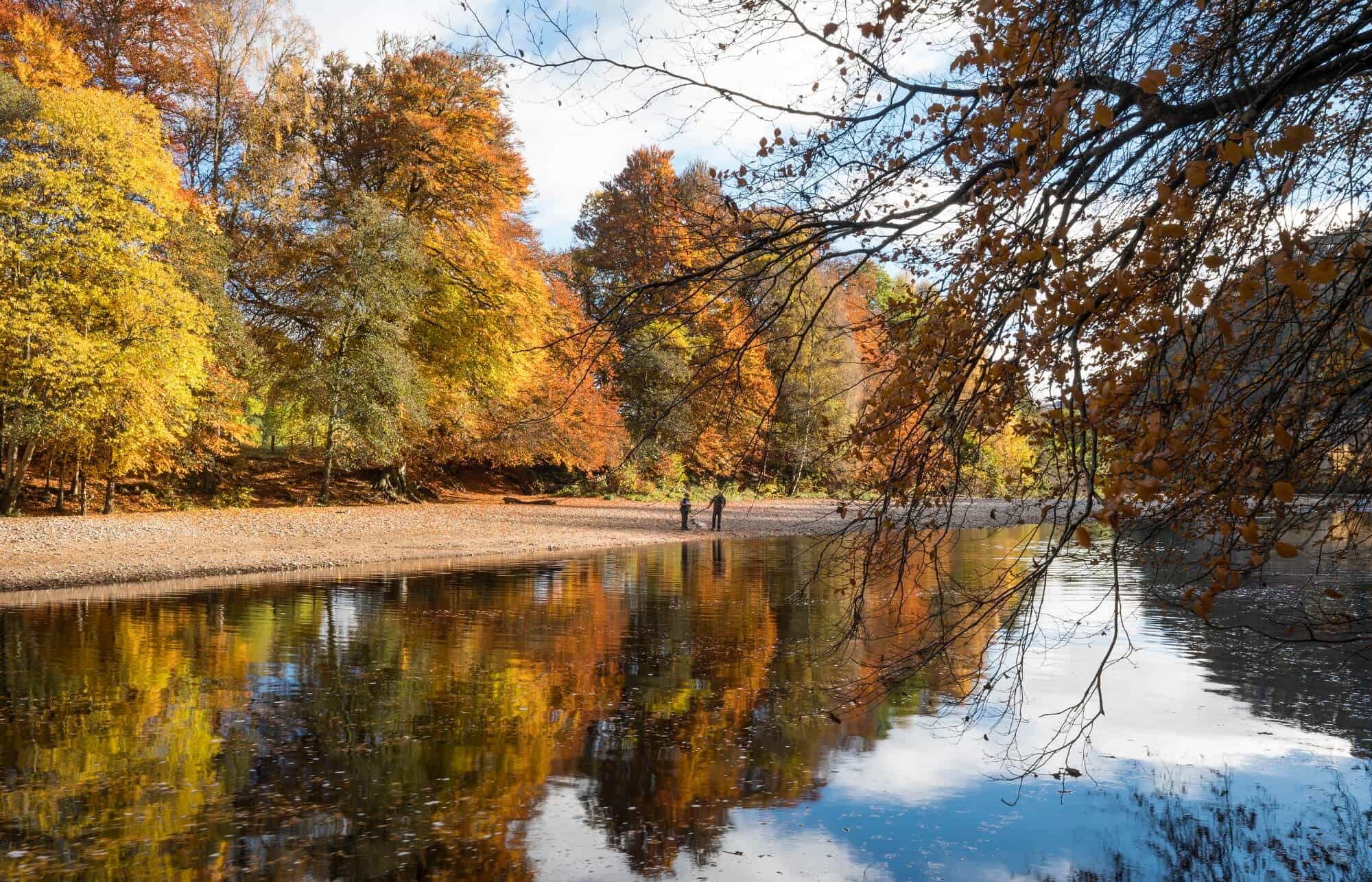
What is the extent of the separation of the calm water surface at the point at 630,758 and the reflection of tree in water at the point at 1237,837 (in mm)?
23

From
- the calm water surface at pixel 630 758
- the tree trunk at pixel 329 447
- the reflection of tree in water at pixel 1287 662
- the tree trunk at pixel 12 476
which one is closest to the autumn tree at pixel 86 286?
the tree trunk at pixel 12 476

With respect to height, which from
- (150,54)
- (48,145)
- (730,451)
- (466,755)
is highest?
(150,54)

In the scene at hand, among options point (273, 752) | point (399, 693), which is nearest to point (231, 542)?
point (399, 693)

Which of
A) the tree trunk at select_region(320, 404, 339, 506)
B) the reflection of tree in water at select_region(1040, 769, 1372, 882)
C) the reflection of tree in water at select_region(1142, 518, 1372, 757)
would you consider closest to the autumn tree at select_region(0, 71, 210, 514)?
the tree trunk at select_region(320, 404, 339, 506)

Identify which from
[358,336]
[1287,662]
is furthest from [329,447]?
[1287,662]

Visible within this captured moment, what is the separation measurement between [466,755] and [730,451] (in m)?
33.9

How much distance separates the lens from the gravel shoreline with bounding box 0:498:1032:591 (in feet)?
55.4

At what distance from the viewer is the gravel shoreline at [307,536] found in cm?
1689

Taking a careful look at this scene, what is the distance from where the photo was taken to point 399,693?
29.9ft

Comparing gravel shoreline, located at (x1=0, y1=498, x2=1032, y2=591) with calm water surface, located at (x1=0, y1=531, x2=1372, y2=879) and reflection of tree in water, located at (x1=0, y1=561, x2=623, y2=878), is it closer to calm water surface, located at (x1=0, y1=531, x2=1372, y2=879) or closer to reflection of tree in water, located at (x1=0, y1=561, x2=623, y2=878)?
calm water surface, located at (x1=0, y1=531, x2=1372, y2=879)

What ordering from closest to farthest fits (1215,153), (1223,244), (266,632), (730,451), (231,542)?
(1215,153), (1223,244), (266,632), (231,542), (730,451)

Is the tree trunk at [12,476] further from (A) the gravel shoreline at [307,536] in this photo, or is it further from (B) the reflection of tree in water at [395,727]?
(B) the reflection of tree in water at [395,727]

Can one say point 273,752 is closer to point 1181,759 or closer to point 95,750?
point 95,750

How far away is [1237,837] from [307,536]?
1927cm
